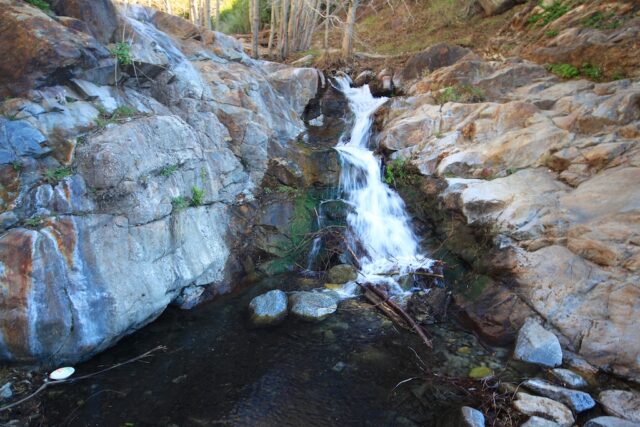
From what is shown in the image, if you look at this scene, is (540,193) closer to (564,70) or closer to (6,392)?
(564,70)

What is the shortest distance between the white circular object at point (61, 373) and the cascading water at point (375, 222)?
4.72m

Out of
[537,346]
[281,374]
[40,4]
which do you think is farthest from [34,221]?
[537,346]

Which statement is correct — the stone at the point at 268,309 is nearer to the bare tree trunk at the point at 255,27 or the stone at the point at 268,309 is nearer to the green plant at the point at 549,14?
the bare tree trunk at the point at 255,27

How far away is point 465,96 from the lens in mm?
9820

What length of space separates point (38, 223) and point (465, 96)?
31.1 ft

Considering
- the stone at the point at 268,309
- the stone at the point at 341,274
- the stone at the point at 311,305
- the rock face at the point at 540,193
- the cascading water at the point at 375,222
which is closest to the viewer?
the rock face at the point at 540,193

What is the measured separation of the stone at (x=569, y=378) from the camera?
4.52 m

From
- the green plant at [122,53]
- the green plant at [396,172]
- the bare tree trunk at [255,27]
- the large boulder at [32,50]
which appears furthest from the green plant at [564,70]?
the large boulder at [32,50]

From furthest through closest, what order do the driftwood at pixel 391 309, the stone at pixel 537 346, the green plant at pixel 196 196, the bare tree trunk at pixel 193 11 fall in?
the bare tree trunk at pixel 193 11 → the green plant at pixel 196 196 → the driftwood at pixel 391 309 → the stone at pixel 537 346

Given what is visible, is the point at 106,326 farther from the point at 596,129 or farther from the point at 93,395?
the point at 596,129

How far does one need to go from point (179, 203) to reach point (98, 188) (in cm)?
125

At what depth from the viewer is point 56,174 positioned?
4980mm

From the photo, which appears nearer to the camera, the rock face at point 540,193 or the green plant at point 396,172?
the rock face at point 540,193

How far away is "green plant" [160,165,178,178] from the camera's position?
6056 millimetres
